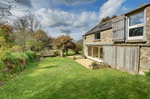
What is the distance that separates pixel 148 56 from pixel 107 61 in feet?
14.0

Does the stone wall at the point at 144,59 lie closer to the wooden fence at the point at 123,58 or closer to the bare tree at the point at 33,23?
the wooden fence at the point at 123,58

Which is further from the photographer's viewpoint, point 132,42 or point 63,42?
point 63,42

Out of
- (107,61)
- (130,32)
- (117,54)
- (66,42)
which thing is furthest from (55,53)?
(130,32)

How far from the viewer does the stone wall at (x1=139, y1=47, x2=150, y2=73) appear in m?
5.27

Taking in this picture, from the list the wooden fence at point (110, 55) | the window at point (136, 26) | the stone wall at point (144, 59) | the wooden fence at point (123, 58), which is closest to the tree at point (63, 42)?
the wooden fence at point (110, 55)

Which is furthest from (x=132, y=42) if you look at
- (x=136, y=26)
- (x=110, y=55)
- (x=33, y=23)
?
(x=33, y=23)

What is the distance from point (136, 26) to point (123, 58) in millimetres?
2714

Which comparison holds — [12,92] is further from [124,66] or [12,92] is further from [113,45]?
[113,45]

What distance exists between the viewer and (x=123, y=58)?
693 cm

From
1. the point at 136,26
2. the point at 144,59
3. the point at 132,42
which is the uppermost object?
the point at 136,26

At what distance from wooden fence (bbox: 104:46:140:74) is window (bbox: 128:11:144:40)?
111cm

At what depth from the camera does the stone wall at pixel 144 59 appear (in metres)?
5.27

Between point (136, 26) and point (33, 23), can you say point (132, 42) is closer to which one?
point (136, 26)

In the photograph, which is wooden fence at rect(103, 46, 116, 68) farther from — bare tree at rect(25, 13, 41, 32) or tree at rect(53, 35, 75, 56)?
bare tree at rect(25, 13, 41, 32)
